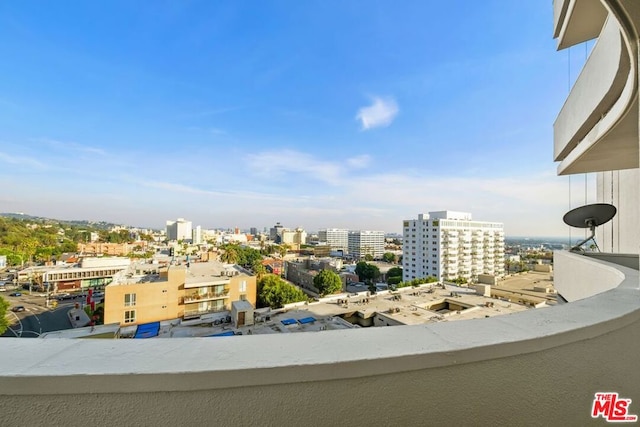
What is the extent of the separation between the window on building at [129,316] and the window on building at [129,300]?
13.0 inches

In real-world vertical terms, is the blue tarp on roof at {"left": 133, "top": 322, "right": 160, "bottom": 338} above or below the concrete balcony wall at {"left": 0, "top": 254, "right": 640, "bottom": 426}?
below

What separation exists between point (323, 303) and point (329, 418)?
A: 1458cm

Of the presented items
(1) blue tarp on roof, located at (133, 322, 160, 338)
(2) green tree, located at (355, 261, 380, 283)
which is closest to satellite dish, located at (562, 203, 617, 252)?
(1) blue tarp on roof, located at (133, 322, 160, 338)

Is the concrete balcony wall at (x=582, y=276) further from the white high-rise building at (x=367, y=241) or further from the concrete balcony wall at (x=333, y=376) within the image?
the white high-rise building at (x=367, y=241)

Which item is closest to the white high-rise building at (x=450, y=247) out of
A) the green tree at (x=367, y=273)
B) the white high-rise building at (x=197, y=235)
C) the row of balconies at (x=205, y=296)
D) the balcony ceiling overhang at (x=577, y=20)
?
the green tree at (x=367, y=273)

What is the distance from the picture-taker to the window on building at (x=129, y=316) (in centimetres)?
1266

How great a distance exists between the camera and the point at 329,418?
2.16 ft

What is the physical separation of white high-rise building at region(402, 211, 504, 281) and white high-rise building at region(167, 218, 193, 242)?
6737 centimetres

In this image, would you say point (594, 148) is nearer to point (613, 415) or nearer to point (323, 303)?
point (613, 415)

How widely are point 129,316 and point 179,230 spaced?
73727 mm

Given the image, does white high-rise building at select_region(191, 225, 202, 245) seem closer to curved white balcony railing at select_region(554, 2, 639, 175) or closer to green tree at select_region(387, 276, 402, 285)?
green tree at select_region(387, 276, 402, 285)

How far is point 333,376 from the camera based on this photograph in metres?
0.64

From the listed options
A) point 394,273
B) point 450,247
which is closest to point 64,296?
point 394,273

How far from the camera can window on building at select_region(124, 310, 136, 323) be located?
1266 cm
